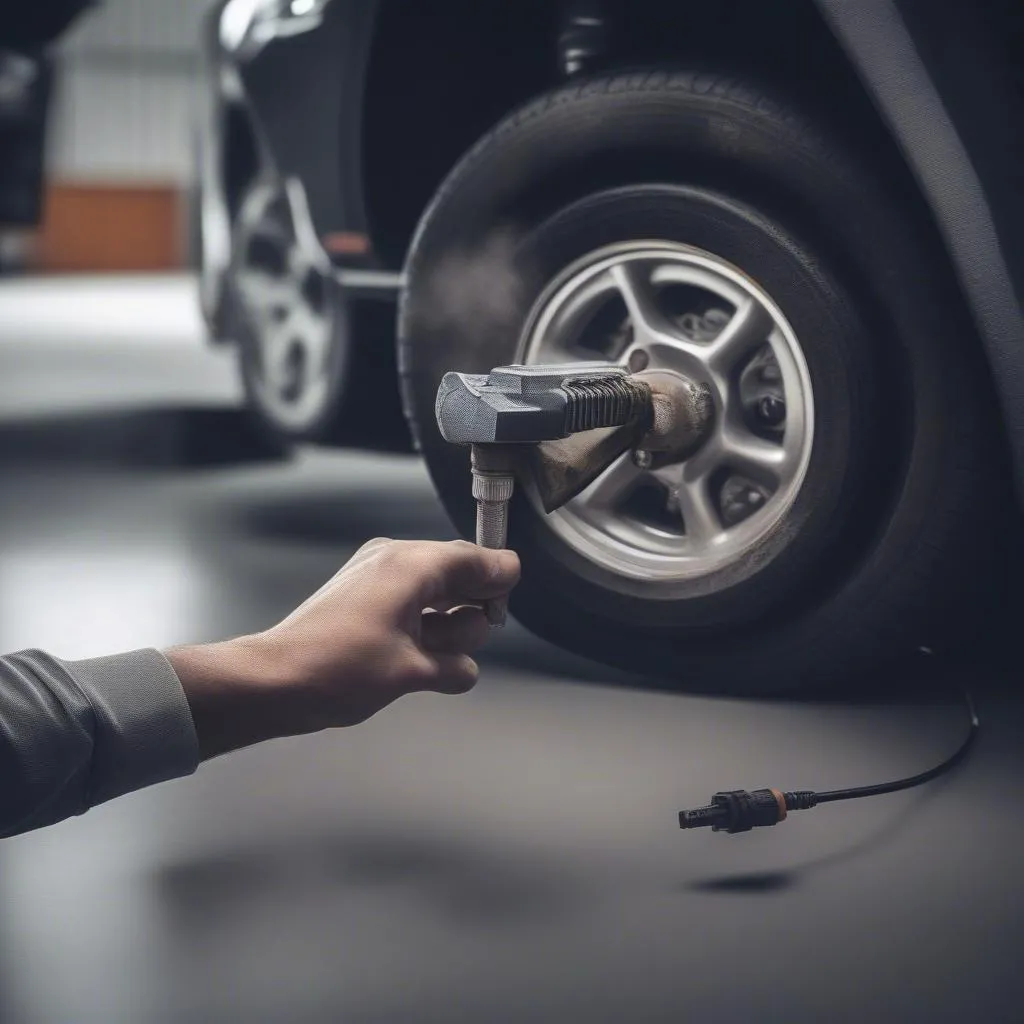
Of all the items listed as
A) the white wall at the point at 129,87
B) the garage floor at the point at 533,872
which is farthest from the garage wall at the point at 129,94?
the garage floor at the point at 533,872

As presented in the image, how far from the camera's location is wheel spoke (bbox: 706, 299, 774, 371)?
1.64 m

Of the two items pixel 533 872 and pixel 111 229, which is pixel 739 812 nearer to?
pixel 533 872

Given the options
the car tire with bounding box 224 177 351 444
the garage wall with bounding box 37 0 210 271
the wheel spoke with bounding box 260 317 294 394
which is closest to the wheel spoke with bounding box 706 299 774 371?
the car tire with bounding box 224 177 351 444

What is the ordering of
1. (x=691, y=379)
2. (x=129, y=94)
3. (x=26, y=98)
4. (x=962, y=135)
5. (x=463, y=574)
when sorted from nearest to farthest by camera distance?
1. (x=463, y=574)
2. (x=962, y=135)
3. (x=691, y=379)
4. (x=26, y=98)
5. (x=129, y=94)

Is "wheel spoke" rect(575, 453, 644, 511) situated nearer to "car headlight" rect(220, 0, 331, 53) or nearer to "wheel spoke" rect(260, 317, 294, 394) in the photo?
"car headlight" rect(220, 0, 331, 53)

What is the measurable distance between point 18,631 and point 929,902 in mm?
1309

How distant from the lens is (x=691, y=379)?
5.52 ft

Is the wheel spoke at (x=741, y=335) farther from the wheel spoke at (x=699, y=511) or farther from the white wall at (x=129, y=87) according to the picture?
the white wall at (x=129, y=87)

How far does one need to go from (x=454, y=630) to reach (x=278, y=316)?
2092 millimetres

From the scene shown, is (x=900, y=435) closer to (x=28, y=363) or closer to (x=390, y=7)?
(x=390, y=7)

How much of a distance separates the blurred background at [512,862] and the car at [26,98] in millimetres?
4432

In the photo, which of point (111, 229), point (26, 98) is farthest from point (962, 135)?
point (111, 229)

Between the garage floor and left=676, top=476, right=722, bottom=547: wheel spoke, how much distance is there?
190 millimetres

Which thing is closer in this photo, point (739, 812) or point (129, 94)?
point (739, 812)
